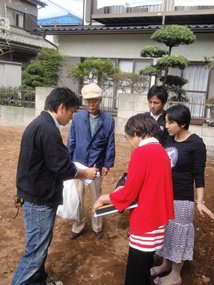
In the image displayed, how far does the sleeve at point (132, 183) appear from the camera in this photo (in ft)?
6.67

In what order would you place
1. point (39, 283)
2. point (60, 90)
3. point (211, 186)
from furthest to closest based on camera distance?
point (211, 186) → point (39, 283) → point (60, 90)

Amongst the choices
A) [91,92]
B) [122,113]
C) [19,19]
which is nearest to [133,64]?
[122,113]

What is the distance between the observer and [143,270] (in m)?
2.24

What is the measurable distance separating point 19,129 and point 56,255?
7507 mm

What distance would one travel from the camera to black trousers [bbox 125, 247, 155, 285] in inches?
86.4

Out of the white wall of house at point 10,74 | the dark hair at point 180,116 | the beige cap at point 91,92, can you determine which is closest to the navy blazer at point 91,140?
the beige cap at point 91,92

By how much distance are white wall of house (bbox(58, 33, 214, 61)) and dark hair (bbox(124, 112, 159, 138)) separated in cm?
915

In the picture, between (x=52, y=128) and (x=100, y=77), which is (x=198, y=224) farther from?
(x=100, y=77)

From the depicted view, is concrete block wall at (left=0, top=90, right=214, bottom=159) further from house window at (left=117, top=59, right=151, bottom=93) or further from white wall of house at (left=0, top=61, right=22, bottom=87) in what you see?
house window at (left=117, top=59, right=151, bottom=93)

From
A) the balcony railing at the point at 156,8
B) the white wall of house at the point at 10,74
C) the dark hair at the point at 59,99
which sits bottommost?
the dark hair at the point at 59,99

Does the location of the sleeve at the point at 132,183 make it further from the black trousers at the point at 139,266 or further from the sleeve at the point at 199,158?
the sleeve at the point at 199,158

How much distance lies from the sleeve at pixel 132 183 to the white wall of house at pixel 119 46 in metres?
9.39

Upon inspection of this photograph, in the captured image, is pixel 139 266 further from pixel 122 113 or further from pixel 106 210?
pixel 122 113

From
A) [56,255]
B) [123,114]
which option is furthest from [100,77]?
[56,255]
